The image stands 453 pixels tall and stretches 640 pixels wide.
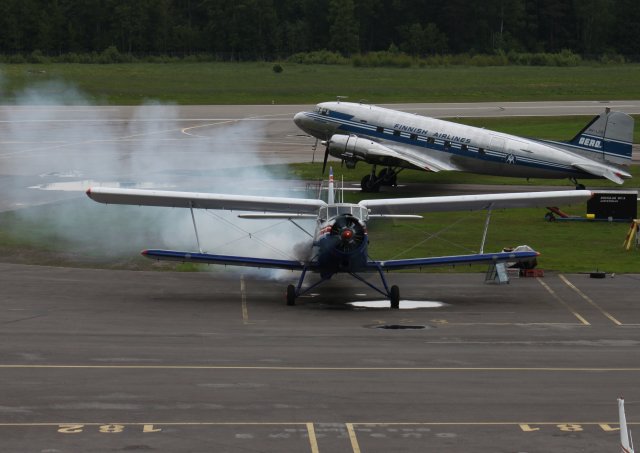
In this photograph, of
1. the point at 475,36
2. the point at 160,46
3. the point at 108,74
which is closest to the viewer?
the point at 108,74

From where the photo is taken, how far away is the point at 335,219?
31.6 m

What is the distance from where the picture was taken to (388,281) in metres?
36.6

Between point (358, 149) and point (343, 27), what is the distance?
112m

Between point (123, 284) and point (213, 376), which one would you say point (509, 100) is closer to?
point (123, 284)

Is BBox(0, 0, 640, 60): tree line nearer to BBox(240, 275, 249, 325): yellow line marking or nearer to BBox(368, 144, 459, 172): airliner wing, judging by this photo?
BBox(368, 144, 459, 172): airliner wing

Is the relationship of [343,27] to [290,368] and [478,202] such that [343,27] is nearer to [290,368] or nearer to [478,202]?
[478,202]

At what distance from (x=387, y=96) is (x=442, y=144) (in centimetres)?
5455

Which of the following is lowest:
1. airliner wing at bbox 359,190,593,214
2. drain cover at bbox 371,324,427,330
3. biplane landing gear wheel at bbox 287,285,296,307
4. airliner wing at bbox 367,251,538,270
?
drain cover at bbox 371,324,427,330

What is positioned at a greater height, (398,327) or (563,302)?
(398,327)

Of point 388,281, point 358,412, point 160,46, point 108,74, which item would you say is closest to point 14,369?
point 358,412

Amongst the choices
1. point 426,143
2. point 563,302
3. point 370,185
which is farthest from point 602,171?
point 563,302

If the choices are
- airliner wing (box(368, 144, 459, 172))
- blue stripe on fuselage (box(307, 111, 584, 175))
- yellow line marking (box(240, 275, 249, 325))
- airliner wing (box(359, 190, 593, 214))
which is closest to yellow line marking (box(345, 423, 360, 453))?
yellow line marking (box(240, 275, 249, 325))

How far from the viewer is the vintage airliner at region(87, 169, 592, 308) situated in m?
31.5

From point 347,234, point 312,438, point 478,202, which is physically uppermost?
point 478,202
